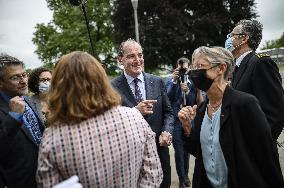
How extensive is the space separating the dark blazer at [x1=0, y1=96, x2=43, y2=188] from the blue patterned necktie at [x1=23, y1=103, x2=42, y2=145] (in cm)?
17

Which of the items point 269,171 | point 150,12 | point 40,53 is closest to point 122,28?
point 150,12

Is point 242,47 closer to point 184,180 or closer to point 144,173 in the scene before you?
point 144,173

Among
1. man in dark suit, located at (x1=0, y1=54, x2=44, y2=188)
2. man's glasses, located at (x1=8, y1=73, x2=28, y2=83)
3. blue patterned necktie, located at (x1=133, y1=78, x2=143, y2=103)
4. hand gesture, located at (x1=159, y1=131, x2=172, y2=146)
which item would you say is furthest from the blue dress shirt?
man's glasses, located at (x1=8, y1=73, x2=28, y2=83)

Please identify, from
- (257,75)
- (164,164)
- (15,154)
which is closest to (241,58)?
(257,75)

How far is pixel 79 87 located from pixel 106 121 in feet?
0.87

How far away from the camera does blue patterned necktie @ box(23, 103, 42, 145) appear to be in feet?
11.1

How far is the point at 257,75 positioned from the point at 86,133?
2.17 m

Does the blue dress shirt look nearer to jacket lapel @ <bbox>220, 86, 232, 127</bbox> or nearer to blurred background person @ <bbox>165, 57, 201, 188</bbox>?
jacket lapel @ <bbox>220, 86, 232, 127</bbox>

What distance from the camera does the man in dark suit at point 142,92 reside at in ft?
13.1

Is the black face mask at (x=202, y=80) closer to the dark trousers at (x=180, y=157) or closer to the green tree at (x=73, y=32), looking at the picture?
the dark trousers at (x=180, y=157)

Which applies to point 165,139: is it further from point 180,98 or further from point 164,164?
point 180,98

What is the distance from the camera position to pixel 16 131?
9.16ft

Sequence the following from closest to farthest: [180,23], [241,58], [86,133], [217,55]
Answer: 1. [86,133]
2. [217,55]
3. [241,58]
4. [180,23]

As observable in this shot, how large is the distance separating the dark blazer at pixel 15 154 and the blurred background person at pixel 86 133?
30.5 inches
